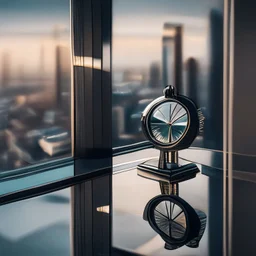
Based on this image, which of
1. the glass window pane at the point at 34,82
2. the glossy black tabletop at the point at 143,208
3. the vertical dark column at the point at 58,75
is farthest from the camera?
the vertical dark column at the point at 58,75

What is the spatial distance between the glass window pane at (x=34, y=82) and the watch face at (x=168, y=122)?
0.44 m

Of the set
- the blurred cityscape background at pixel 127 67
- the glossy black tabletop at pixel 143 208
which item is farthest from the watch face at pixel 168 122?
the blurred cityscape background at pixel 127 67

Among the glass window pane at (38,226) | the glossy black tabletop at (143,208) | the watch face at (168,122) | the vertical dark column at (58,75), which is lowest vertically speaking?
the glass window pane at (38,226)

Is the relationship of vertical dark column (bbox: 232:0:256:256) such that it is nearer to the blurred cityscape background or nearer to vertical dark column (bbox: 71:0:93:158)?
the blurred cityscape background

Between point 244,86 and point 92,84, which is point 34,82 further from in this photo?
point 244,86

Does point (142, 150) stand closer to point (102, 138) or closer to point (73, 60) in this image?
point (102, 138)

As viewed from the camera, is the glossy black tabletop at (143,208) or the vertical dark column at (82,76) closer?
the glossy black tabletop at (143,208)

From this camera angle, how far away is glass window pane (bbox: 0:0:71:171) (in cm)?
153

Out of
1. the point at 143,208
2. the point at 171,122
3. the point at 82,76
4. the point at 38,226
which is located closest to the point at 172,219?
the point at 143,208

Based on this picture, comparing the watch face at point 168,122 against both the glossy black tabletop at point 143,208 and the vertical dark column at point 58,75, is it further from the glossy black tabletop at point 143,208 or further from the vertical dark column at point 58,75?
the vertical dark column at point 58,75

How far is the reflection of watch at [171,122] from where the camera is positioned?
1555 millimetres

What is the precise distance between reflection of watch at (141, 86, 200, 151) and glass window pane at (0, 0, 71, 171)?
41 cm

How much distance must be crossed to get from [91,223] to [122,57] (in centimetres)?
106

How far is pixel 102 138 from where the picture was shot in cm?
191
